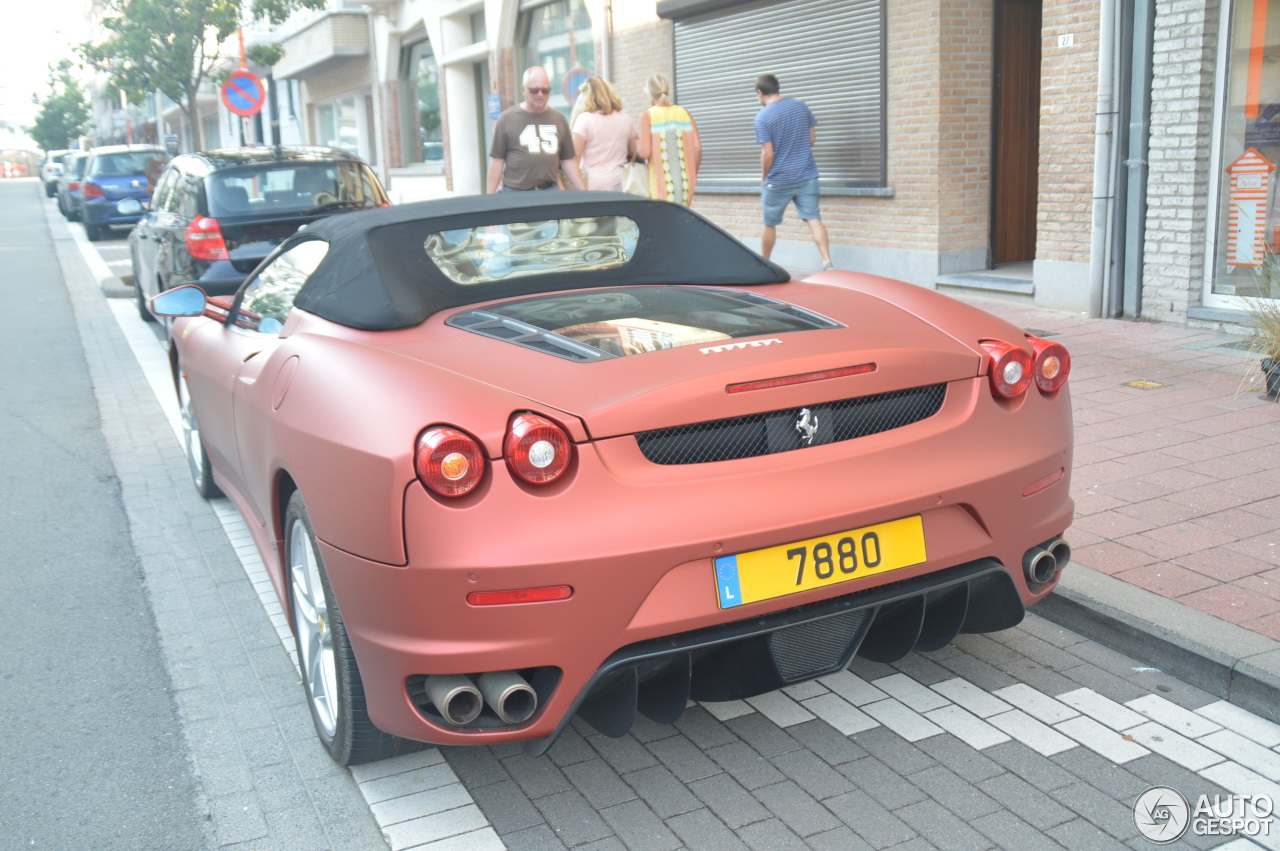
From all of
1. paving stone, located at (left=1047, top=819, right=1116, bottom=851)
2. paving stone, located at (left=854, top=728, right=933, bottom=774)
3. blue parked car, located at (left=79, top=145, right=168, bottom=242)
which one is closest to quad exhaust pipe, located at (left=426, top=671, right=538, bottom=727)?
paving stone, located at (left=854, top=728, right=933, bottom=774)

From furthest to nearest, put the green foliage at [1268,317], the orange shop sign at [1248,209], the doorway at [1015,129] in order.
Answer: the doorway at [1015,129]
the orange shop sign at [1248,209]
the green foliage at [1268,317]

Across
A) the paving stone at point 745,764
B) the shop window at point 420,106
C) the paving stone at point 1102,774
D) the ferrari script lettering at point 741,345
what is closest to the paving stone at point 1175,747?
the paving stone at point 1102,774

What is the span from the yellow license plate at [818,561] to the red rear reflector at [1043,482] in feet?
1.26

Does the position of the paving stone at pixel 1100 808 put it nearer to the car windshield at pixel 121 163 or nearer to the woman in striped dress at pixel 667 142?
the woman in striped dress at pixel 667 142

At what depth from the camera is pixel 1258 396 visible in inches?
257

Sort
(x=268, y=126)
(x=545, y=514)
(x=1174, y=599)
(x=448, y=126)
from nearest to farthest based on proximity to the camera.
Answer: (x=545, y=514) → (x=1174, y=599) → (x=448, y=126) → (x=268, y=126)

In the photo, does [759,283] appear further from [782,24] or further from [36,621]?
[782,24]

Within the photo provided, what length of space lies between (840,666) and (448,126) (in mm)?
21988

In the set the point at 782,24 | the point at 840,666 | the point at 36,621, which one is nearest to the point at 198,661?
the point at 36,621

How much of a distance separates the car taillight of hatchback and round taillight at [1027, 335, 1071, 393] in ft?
23.5

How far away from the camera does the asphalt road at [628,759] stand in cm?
285

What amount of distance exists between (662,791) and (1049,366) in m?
1.53

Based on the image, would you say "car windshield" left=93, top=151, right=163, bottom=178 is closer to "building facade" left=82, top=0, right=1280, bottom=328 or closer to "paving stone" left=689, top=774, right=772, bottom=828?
"building facade" left=82, top=0, right=1280, bottom=328

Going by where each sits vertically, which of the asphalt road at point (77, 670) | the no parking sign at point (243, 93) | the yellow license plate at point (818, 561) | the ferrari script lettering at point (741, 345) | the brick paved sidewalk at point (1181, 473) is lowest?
the asphalt road at point (77, 670)
